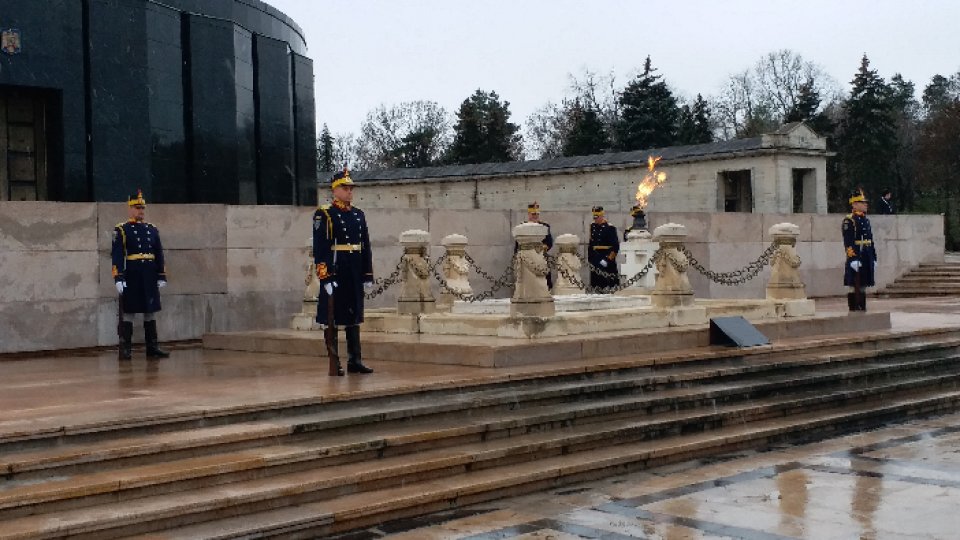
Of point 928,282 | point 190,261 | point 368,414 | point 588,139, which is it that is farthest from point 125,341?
point 588,139

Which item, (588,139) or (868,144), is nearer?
(588,139)

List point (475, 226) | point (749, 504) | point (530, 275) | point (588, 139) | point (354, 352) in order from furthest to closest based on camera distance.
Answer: point (588, 139), point (475, 226), point (530, 275), point (354, 352), point (749, 504)

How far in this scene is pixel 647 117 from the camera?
5381 cm

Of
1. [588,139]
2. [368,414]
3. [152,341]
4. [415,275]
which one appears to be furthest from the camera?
Answer: [588,139]

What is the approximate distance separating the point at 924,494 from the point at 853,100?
54390 millimetres

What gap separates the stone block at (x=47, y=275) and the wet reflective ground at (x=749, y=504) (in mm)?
8228

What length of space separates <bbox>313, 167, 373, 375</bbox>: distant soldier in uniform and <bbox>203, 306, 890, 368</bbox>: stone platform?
3.69 ft

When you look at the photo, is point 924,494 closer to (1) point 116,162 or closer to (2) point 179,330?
(2) point 179,330

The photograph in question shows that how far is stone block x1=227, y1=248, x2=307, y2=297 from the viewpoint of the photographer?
15.6 metres

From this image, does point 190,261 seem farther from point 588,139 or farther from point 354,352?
point 588,139

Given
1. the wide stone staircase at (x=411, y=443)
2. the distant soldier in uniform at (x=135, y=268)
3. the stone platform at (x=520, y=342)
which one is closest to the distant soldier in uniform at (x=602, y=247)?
the stone platform at (x=520, y=342)

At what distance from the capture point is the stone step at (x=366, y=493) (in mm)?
6621

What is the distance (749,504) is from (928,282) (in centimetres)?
2042

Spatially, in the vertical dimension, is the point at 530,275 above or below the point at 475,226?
below
